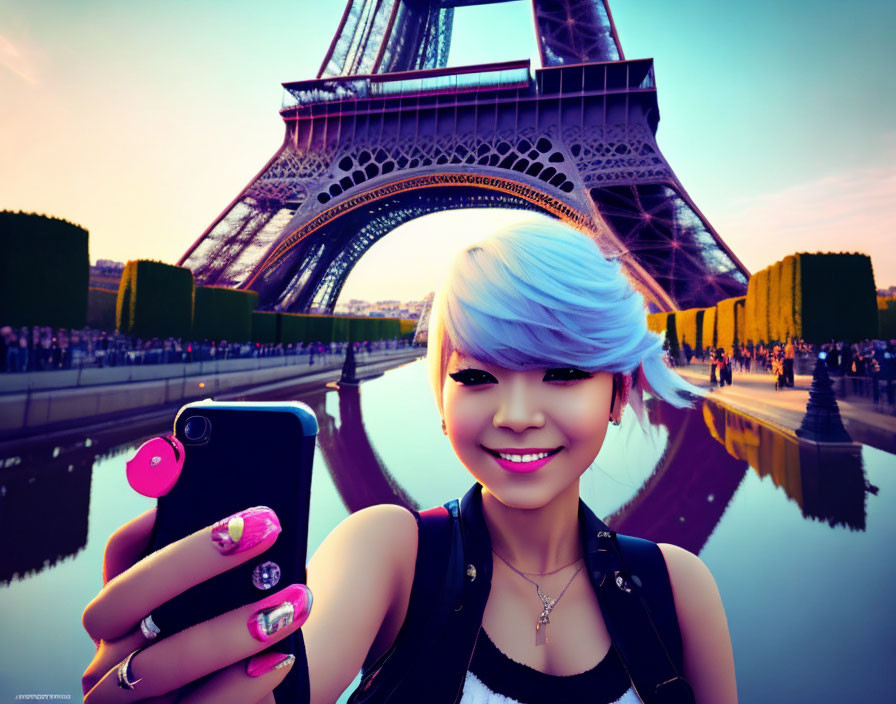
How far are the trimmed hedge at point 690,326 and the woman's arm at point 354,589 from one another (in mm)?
27469

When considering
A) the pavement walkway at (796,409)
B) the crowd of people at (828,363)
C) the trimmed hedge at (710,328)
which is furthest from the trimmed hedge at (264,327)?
the trimmed hedge at (710,328)

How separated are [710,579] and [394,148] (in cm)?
2913

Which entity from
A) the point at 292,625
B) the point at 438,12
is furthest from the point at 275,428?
the point at 438,12

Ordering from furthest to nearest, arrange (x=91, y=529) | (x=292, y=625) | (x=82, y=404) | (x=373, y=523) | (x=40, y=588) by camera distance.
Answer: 1. (x=82, y=404)
2. (x=91, y=529)
3. (x=40, y=588)
4. (x=373, y=523)
5. (x=292, y=625)

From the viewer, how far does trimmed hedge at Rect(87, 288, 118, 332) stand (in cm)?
2058

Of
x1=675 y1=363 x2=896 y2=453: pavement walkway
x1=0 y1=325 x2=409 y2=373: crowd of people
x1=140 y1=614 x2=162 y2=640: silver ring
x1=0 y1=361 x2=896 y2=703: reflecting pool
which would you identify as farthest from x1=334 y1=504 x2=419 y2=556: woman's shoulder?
x1=0 y1=325 x2=409 y2=373: crowd of people

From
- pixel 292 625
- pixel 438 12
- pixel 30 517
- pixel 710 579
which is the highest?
pixel 438 12

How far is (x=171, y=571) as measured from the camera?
67cm

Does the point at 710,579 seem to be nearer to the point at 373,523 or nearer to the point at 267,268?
the point at 373,523

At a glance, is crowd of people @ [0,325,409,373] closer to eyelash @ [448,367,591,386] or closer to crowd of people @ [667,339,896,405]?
eyelash @ [448,367,591,386]

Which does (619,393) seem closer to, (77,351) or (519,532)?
(519,532)

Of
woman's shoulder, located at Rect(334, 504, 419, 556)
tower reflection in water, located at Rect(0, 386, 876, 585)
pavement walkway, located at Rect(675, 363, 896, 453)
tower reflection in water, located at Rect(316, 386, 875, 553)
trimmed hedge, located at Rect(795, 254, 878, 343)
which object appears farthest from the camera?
trimmed hedge, located at Rect(795, 254, 878, 343)

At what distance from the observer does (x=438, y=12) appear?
42.0 metres

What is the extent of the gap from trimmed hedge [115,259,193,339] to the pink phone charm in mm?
18217
